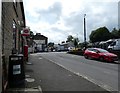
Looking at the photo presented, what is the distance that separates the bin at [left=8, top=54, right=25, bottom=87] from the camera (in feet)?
30.3

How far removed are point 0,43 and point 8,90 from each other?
5.63 feet

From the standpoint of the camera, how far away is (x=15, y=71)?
9.35 m

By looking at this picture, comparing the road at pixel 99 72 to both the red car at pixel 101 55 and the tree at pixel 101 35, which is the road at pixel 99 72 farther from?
the tree at pixel 101 35

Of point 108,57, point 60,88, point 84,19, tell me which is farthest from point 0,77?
point 84,19

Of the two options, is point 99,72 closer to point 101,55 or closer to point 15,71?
point 15,71

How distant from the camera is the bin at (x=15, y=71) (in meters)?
9.24

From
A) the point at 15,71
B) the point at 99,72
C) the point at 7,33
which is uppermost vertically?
the point at 7,33

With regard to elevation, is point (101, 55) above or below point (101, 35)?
below

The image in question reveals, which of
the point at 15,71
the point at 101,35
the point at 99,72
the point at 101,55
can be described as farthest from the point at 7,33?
the point at 101,35

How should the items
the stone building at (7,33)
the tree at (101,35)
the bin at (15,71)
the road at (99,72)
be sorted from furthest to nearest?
1. the tree at (101,35)
2. the road at (99,72)
3. the bin at (15,71)
4. the stone building at (7,33)

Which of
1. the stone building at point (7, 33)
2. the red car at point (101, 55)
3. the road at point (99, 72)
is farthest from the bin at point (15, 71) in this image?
the red car at point (101, 55)

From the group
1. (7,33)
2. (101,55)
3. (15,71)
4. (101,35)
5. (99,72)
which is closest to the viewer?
(15,71)

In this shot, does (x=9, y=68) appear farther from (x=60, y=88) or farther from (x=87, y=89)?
(x=87, y=89)

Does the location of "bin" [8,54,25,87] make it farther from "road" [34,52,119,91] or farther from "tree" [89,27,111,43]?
"tree" [89,27,111,43]
